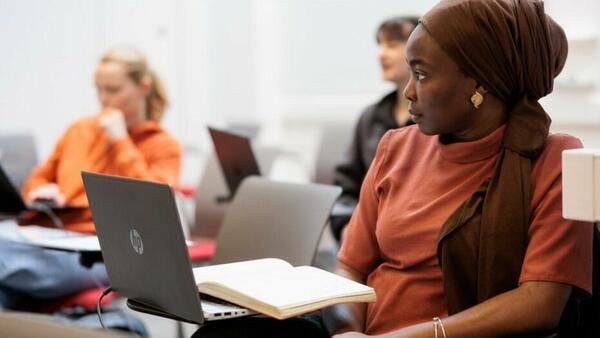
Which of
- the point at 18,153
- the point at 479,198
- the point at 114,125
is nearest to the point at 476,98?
the point at 479,198

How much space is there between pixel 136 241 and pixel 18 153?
9.05 feet

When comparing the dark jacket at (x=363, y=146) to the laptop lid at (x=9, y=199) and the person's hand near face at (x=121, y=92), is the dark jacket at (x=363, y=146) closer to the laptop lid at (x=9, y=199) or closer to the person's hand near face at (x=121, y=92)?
the person's hand near face at (x=121, y=92)

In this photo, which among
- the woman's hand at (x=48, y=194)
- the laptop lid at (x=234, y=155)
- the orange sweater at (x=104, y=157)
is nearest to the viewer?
the laptop lid at (x=234, y=155)

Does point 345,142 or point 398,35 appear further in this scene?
point 345,142

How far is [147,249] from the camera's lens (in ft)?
5.69

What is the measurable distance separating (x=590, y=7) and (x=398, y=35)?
4.36 ft

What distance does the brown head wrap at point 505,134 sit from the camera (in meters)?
1.69

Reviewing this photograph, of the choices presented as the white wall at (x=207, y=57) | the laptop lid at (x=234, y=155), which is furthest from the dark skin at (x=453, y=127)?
the white wall at (x=207, y=57)

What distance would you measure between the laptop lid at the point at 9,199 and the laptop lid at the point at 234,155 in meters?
0.65

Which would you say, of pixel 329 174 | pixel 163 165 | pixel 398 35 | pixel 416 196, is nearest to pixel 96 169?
pixel 163 165

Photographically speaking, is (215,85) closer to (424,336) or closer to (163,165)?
(163,165)

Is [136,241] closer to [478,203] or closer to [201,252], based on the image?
[478,203]

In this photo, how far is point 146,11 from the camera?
5887 mm

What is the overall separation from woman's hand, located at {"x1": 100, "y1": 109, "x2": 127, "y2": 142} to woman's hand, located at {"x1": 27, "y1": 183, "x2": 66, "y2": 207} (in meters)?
0.29
